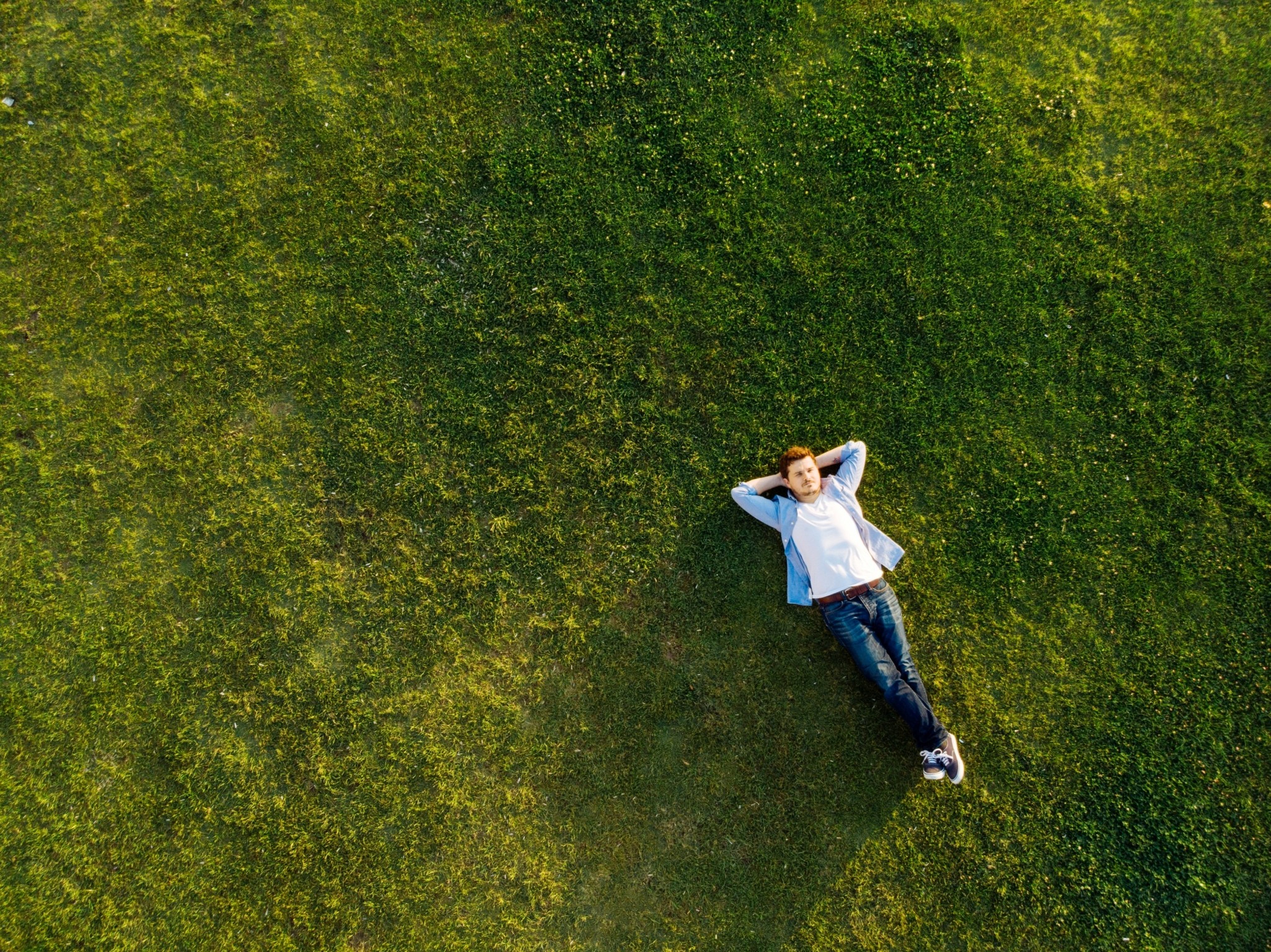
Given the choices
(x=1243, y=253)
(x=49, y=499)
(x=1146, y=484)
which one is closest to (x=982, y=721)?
(x=1146, y=484)

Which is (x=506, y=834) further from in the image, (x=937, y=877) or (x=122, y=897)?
(x=937, y=877)

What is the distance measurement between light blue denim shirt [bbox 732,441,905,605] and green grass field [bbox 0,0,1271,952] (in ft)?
1.42

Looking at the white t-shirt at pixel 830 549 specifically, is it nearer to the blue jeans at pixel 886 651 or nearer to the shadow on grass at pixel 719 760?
the blue jeans at pixel 886 651

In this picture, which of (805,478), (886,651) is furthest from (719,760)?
(805,478)

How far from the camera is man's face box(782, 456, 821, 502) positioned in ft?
21.4

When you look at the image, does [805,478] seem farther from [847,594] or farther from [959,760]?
[959,760]

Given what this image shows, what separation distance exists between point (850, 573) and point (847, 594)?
21cm

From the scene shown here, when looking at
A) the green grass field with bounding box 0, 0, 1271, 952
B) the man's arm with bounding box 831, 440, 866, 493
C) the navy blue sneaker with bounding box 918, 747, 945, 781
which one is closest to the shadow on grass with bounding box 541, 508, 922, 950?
the green grass field with bounding box 0, 0, 1271, 952

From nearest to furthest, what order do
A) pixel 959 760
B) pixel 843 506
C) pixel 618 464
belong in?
pixel 959 760, pixel 843 506, pixel 618 464

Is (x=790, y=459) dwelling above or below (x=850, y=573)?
above

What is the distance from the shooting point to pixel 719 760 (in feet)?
22.7

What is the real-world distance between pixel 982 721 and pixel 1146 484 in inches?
114

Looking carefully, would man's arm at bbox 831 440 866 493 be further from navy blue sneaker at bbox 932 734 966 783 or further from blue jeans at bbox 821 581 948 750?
navy blue sneaker at bbox 932 734 966 783

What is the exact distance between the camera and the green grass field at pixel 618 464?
676 cm
